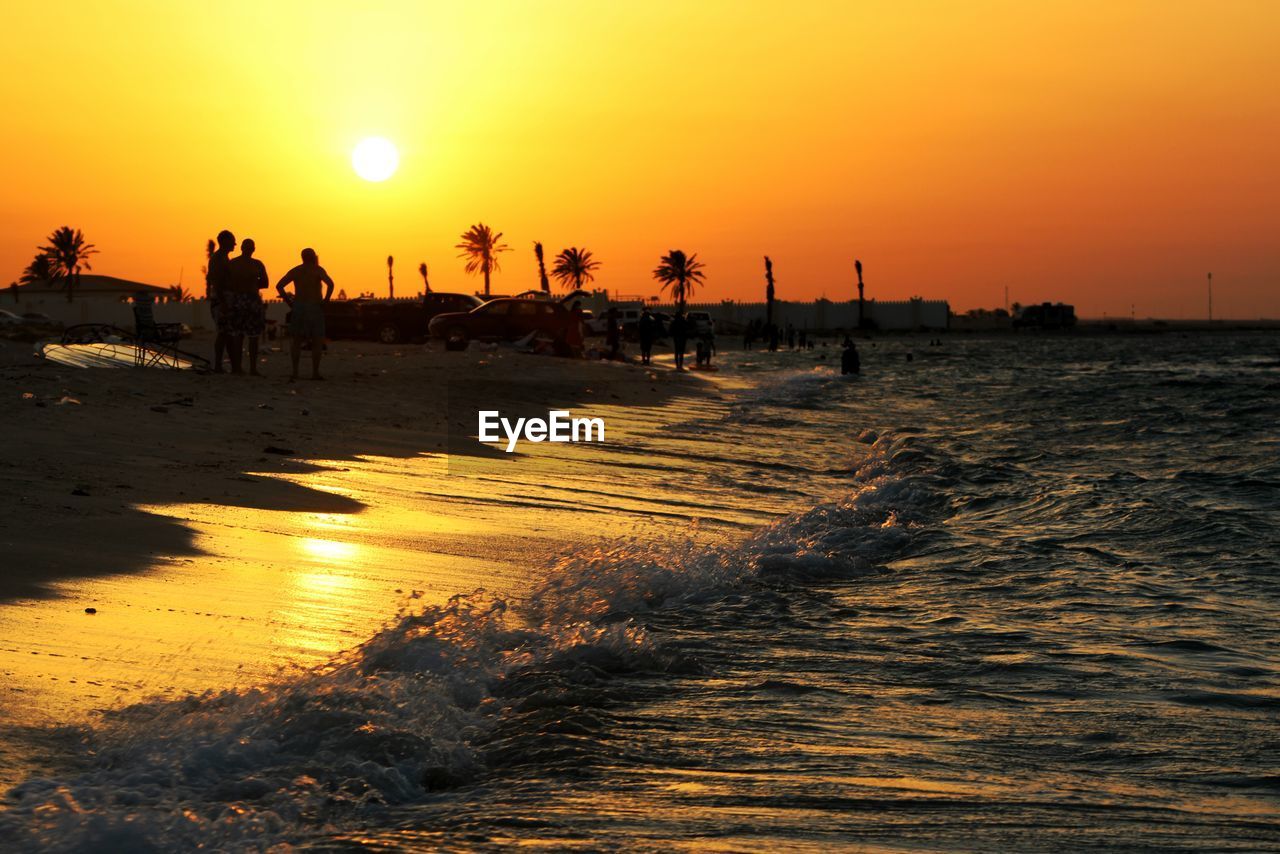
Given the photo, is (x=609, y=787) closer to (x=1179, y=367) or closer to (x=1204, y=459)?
(x=1204, y=459)

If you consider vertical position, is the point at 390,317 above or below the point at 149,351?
above

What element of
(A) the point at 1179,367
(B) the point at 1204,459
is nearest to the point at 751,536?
(B) the point at 1204,459

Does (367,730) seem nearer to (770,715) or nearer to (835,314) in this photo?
(770,715)

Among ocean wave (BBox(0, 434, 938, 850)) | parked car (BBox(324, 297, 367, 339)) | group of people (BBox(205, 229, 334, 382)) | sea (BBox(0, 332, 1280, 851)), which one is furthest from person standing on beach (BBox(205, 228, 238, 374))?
parked car (BBox(324, 297, 367, 339))

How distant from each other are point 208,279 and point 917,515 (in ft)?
32.5

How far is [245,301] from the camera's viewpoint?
52.5 feet

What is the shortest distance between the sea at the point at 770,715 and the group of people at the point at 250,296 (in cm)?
808

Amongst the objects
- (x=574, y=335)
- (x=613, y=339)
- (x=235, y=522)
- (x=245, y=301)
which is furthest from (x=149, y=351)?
(x=613, y=339)

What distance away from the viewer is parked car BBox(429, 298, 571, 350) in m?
33.6

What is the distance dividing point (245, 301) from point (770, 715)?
516 inches

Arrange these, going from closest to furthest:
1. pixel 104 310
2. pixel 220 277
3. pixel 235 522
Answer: pixel 235 522 < pixel 220 277 < pixel 104 310

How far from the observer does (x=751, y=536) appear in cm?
827

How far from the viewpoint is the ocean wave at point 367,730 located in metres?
3.26

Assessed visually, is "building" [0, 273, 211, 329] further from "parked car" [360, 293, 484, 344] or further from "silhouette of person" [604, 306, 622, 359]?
"silhouette of person" [604, 306, 622, 359]
